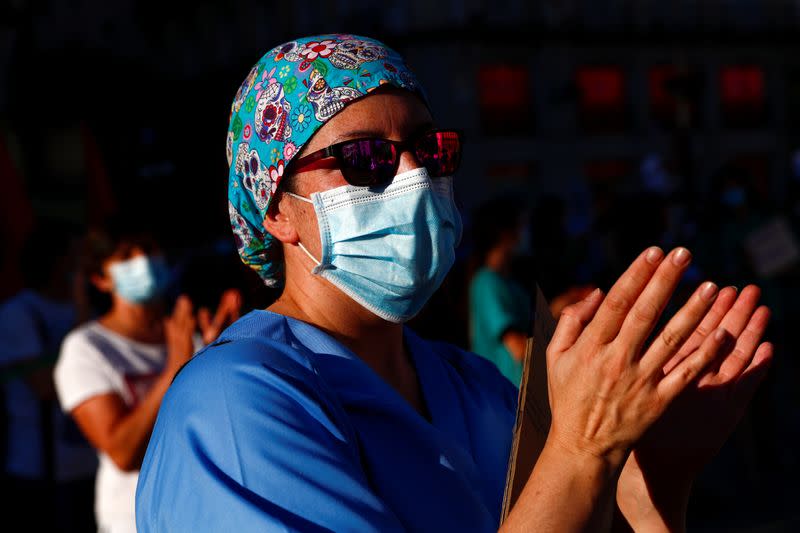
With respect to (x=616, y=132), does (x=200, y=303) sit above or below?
above

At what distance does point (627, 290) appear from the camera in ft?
4.07

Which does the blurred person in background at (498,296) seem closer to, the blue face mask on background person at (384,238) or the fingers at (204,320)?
the fingers at (204,320)

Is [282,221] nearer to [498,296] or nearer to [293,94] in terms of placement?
[293,94]

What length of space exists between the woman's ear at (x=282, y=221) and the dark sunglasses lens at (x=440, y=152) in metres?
0.27

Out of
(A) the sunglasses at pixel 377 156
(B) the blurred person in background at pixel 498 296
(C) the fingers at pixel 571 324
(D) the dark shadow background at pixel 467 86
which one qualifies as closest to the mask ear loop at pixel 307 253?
(A) the sunglasses at pixel 377 156

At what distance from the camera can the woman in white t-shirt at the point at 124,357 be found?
3.28m

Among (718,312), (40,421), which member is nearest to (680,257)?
(718,312)

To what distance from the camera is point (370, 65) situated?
5.61 ft

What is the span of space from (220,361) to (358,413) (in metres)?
0.26

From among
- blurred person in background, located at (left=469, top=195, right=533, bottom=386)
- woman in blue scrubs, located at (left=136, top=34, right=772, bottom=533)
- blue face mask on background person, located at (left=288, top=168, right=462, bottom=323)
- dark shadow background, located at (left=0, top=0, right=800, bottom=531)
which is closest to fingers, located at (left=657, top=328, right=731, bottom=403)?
woman in blue scrubs, located at (left=136, top=34, right=772, bottom=533)

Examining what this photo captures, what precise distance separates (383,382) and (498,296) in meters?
3.79

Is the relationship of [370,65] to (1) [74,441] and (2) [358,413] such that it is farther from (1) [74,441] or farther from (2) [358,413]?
(1) [74,441]

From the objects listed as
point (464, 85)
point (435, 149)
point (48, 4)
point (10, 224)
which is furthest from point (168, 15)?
point (435, 149)

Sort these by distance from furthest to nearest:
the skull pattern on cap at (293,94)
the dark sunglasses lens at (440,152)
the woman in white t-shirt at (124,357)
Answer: the woman in white t-shirt at (124,357) < the dark sunglasses lens at (440,152) < the skull pattern on cap at (293,94)
